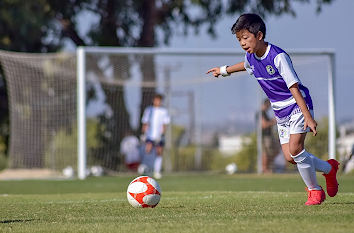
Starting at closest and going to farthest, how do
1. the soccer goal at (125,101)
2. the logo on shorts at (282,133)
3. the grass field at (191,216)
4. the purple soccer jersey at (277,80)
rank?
1. the grass field at (191,216)
2. the purple soccer jersey at (277,80)
3. the logo on shorts at (282,133)
4. the soccer goal at (125,101)

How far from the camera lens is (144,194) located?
7.95m

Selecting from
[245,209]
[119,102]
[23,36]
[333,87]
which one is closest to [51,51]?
[23,36]

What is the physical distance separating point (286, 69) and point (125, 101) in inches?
623

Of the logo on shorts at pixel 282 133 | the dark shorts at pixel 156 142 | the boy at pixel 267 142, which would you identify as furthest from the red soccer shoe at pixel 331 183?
the boy at pixel 267 142

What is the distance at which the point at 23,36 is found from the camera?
26625 millimetres

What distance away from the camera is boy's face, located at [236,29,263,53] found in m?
7.66

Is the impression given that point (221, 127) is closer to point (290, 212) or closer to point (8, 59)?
point (8, 59)

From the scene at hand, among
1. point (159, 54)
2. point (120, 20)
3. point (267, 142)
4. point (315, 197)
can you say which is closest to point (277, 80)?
point (315, 197)

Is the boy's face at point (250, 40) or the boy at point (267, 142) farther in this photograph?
the boy at point (267, 142)

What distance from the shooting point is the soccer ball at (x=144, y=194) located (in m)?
7.95

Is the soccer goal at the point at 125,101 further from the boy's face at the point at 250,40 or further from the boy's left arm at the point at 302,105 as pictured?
the boy's left arm at the point at 302,105

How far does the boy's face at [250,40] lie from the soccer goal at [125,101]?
12.0 m

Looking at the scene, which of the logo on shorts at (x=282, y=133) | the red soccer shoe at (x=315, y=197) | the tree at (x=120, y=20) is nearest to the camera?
the red soccer shoe at (x=315, y=197)

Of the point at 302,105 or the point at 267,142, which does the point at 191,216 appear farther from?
the point at 267,142
